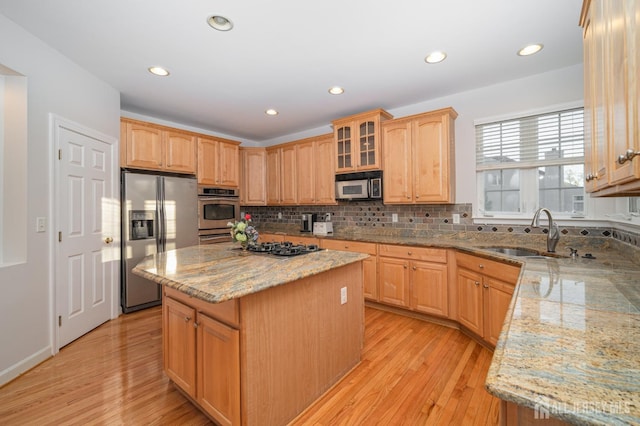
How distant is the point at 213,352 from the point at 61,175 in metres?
2.35

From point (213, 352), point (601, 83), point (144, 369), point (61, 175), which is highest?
point (601, 83)

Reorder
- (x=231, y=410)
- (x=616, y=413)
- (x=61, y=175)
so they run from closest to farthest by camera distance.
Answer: (x=616, y=413) < (x=231, y=410) < (x=61, y=175)

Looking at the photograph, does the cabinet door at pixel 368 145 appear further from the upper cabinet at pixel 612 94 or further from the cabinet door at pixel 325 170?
the upper cabinet at pixel 612 94

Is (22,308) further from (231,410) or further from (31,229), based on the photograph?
(231,410)

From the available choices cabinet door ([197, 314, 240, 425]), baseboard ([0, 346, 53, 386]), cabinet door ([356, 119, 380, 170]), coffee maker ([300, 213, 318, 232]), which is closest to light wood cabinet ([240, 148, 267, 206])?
coffee maker ([300, 213, 318, 232])

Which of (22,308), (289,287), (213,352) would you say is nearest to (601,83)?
(289,287)

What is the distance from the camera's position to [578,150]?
8.91ft

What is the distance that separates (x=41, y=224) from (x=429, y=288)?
3692 mm

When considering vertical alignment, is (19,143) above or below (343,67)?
below

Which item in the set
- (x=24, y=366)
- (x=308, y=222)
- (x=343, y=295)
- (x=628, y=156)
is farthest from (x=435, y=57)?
(x=24, y=366)

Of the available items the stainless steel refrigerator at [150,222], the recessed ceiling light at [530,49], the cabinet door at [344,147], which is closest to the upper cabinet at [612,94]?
the recessed ceiling light at [530,49]

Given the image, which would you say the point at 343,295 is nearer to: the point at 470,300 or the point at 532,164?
the point at 470,300

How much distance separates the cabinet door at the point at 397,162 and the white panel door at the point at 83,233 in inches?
131

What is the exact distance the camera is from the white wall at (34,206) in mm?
2082
